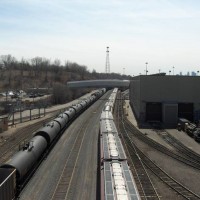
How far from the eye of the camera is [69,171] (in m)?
33.0

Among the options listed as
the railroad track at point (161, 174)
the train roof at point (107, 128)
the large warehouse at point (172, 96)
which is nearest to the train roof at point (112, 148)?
the train roof at point (107, 128)

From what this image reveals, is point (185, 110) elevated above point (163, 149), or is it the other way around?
point (185, 110)

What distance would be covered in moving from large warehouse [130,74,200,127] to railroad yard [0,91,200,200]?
7431mm

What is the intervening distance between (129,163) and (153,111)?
3371 centimetres

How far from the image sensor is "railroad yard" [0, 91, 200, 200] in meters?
27.7

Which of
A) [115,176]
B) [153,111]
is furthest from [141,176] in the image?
[153,111]

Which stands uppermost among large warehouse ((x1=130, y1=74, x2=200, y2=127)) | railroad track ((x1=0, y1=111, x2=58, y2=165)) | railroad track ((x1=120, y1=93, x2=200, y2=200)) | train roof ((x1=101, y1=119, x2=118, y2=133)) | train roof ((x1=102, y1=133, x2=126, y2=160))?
large warehouse ((x1=130, y1=74, x2=200, y2=127))

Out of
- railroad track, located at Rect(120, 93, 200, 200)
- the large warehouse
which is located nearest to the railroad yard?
railroad track, located at Rect(120, 93, 200, 200)

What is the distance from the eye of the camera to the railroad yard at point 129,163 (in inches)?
1092

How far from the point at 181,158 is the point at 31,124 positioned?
3423 centimetres

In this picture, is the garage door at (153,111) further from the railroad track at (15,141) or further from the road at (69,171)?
the railroad track at (15,141)

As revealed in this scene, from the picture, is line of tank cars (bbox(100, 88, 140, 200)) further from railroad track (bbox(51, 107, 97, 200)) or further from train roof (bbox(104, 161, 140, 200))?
railroad track (bbox(51, 107, 97, 200))

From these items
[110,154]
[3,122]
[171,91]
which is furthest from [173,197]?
[171,91]

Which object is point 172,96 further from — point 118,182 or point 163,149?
point 118,182
